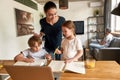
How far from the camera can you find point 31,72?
98 cm

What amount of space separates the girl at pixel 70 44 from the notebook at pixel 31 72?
0.72m

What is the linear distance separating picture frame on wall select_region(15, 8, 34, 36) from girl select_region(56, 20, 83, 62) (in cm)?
262

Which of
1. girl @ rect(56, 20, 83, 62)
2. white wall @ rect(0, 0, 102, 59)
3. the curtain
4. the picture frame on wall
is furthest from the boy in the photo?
the curtain

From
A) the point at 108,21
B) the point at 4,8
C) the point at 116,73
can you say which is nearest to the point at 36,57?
the point at 116,73

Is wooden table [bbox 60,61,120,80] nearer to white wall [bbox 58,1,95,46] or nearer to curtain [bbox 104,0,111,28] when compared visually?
curtain [bbox 104,0,111,28]

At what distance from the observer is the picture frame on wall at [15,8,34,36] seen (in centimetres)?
416

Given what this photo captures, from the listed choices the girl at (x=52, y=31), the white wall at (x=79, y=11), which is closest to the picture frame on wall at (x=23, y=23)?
the girl at (x=52, y=31)

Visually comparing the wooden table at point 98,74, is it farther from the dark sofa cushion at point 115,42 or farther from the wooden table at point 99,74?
the dark sofa cushion at point 115,42

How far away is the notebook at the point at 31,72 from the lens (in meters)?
0.96

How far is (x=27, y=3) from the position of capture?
5.04 metres

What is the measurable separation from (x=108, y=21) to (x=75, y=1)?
72.6 inches

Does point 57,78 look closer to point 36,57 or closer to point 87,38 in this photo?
point 36,57

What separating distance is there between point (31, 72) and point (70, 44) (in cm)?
87

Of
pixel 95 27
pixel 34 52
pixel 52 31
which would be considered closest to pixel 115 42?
pixel 95 27
